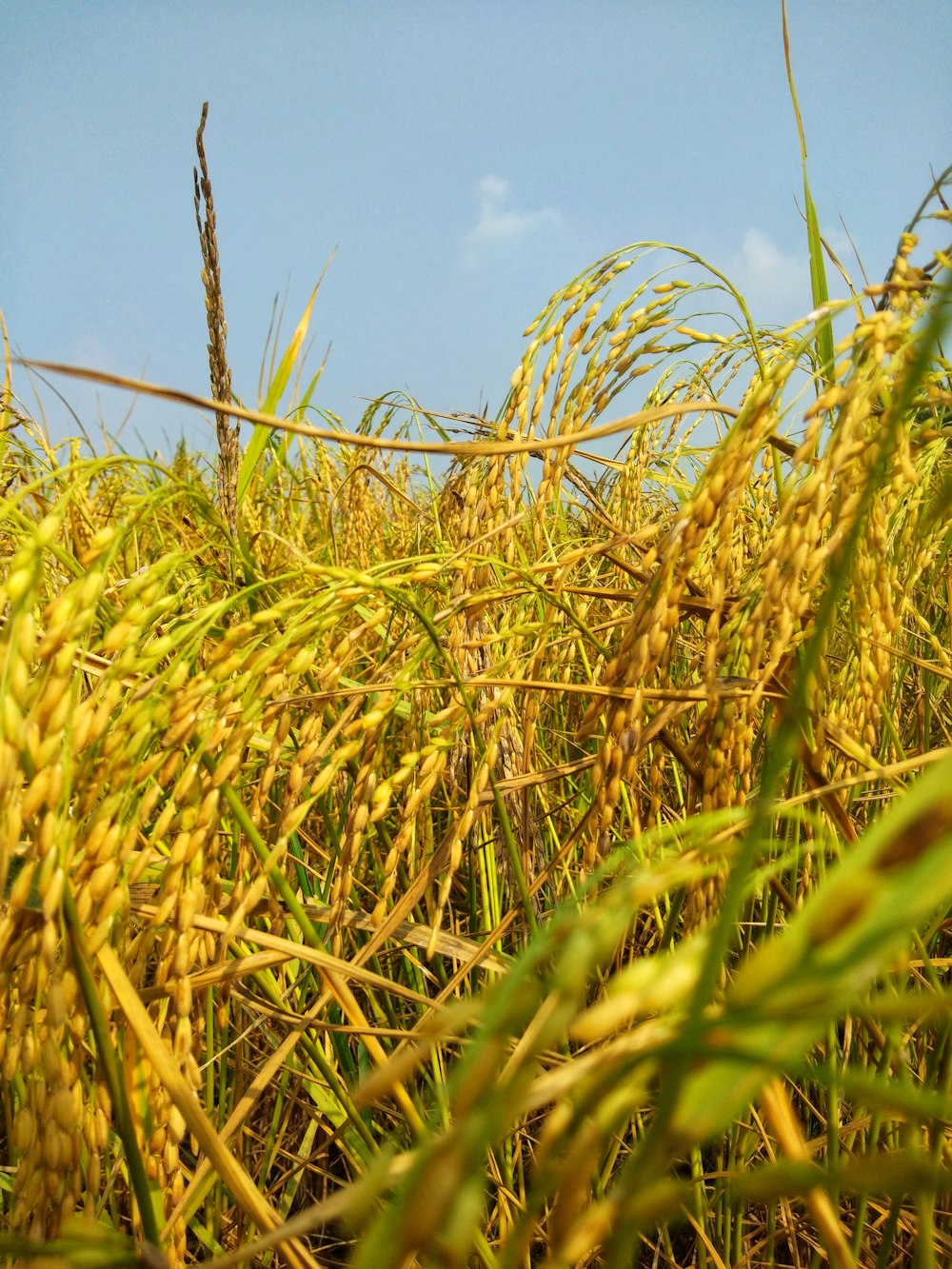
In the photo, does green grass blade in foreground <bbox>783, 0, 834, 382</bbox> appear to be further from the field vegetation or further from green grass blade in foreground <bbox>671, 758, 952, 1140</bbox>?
green grass blade in foreground <bbox>671, 758, 952, 1140</bbox>

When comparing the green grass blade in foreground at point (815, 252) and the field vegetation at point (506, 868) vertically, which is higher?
the green grass blade in foreground at point (815, 252)

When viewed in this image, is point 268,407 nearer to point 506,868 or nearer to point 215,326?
point 215,326

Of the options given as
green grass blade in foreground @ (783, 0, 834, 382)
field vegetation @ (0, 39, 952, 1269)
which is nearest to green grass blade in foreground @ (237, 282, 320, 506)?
field vegetation @ (0, 39, 952, 1269)

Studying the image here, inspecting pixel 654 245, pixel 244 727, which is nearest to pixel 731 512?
pixel 244 727

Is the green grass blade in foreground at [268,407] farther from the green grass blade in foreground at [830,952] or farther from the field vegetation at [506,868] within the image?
the green grass blade in foreground at [830,952]

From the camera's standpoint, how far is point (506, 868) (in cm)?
146

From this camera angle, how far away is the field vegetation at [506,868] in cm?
29

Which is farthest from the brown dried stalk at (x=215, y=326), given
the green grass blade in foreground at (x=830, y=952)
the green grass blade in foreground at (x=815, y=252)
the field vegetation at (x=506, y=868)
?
the green grass blade in foreground at (x=830, y=952)

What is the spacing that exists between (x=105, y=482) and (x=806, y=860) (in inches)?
81.0

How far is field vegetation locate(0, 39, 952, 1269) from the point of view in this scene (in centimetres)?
29

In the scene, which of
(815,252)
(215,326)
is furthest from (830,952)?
(215,326)

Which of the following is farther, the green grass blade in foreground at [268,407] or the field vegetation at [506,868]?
the green grass blade in foreground at [268,407]

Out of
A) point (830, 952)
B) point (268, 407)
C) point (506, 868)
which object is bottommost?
point (506, 868)

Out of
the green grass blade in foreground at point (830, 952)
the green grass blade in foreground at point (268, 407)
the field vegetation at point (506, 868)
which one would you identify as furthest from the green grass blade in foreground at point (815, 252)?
the green grass blade in foreground at point (830, 952)
